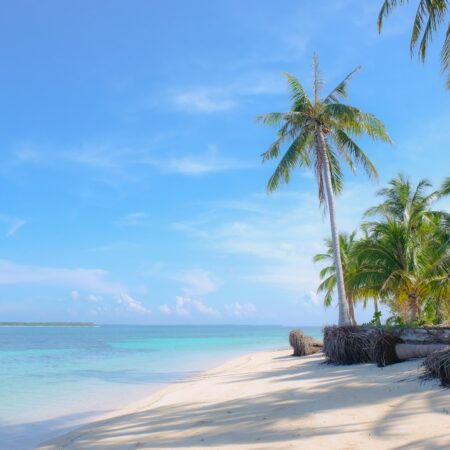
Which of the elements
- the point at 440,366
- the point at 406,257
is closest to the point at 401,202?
the point at 406,257

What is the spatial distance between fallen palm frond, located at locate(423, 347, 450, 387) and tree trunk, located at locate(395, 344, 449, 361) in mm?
2746

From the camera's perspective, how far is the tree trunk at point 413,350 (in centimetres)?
942

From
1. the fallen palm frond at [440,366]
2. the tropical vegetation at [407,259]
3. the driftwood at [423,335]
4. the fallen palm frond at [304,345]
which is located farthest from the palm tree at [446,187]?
the fallen palm frond at [440,366]

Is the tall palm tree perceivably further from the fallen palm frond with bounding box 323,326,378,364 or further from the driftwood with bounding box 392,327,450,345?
the driftwood with bounding box 392,327,450,345

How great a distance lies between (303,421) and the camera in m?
5.39

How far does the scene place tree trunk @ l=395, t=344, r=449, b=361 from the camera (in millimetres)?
9422

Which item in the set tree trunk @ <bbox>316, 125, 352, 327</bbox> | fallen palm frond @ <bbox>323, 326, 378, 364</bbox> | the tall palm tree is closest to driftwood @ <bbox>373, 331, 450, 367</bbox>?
fallen palm frond @ <bbox>323, 326, 378, 364</bbox>

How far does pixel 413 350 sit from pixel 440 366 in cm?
340

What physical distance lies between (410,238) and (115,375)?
12286 mm

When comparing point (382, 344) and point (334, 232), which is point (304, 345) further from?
point (382, 344)

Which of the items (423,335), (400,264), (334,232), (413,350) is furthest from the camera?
(400,264)

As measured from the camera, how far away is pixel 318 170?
16266mm

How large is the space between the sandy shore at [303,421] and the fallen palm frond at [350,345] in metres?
2.25

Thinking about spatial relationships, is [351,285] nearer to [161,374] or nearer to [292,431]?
[161,374]
